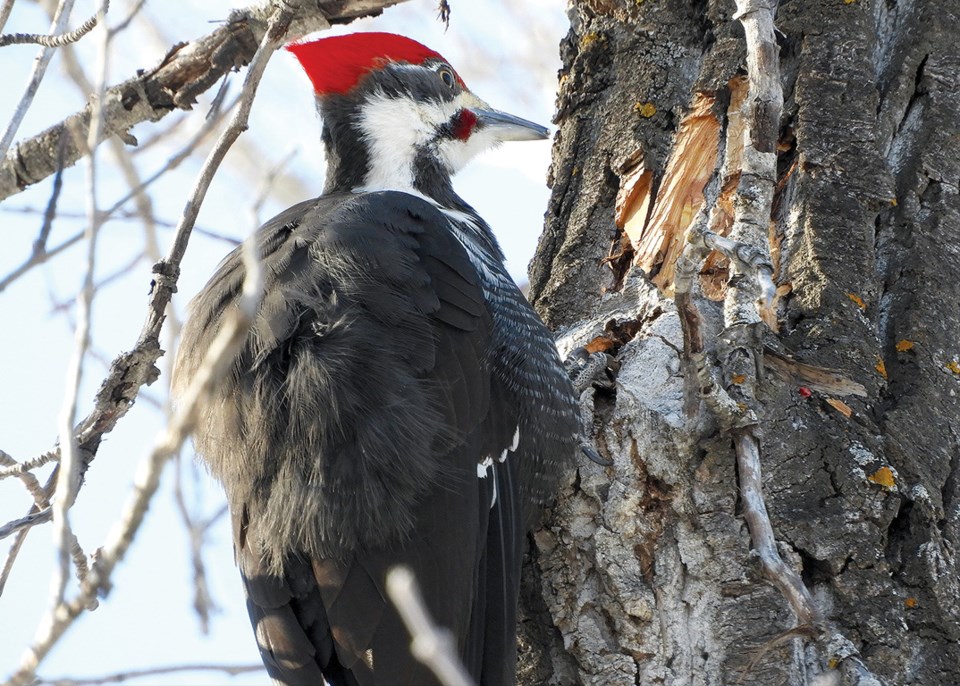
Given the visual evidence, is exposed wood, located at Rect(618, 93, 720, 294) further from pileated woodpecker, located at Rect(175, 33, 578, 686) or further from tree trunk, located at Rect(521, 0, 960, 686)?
pileated woodpecker, located at Rect(175, 33, 578, 686)

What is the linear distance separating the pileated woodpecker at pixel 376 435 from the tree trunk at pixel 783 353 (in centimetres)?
15

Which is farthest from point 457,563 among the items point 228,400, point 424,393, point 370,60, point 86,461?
point 370,60

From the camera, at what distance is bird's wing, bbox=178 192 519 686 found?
96.3 inches

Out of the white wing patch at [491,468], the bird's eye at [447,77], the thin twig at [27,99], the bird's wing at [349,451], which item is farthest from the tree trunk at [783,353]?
the thin twig at [27,99]

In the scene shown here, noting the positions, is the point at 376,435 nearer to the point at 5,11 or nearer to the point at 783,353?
the point at 783,353

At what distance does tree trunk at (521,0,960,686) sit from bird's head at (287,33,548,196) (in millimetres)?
352

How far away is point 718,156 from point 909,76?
513mm

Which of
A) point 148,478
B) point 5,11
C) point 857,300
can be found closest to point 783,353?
point 857,300

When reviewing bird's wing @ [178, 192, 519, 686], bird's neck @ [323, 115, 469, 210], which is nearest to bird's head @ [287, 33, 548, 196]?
bird's neck @ [323, 115, 469, 210]

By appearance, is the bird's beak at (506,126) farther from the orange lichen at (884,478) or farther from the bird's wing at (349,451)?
the orange lichen at (884,478)

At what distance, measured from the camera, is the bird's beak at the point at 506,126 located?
3615mm

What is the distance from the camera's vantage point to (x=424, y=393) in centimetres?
259

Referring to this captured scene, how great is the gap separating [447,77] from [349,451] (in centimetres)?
155

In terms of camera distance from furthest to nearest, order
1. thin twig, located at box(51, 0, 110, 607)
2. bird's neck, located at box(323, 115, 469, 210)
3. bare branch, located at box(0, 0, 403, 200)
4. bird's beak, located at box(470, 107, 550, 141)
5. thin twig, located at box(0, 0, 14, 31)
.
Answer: bird's beak, located at box(470, 107, 550, 141)
bird's neck, located at box(323, 115, 469, 210)
bare branch, located at box(0, 0, 403, 200)
thin twig, located at box(0, 0, 14, 31)
thin twig, located at box(51, 0, 110, 607)
